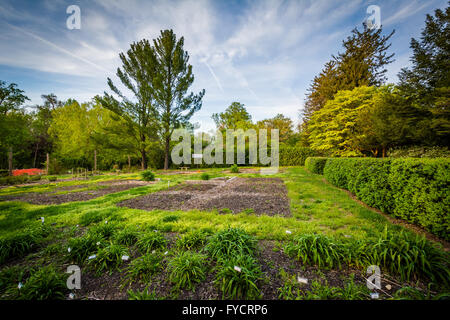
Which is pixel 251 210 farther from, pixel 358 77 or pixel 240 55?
pixel 358 77

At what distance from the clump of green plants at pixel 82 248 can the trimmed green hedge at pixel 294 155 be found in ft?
73.6

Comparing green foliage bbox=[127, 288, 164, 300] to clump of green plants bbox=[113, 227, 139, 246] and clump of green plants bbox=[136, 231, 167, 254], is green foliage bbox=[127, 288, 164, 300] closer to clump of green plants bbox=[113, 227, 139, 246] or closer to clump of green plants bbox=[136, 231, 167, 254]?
clump of green plants bbox=[136, 231, 167, 254]

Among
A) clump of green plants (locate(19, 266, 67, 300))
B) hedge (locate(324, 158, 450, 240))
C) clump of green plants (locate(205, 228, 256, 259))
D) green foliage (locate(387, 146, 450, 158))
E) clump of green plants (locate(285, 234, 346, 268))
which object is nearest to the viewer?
clump of green plants (locate(19, 266, 67, 300))

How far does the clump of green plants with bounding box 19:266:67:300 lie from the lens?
144 centimetres

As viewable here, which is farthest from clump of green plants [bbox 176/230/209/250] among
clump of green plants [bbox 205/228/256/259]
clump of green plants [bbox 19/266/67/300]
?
clump of green plants [bbox 19/266/67/300]

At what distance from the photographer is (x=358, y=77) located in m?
15.4

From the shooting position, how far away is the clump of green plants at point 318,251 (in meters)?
1.93

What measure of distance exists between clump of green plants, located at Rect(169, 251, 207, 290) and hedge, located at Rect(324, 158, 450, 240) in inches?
161

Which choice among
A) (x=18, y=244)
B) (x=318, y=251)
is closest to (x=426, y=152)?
(x=318, y=251)

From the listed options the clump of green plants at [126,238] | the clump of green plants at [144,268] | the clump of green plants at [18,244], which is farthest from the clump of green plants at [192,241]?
the clump of green plants at [18,244]

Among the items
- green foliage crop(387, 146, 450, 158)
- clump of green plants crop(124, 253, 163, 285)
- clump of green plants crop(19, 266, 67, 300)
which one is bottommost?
clump of green plants crop(124, 253, 163, 285)

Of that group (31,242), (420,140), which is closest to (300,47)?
(420,140)

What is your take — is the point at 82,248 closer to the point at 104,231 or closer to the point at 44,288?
the point at 104,231

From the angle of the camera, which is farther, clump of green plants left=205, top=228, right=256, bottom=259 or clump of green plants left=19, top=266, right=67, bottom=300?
clump of green plants left=205, top=228, right=256, bottom=259
